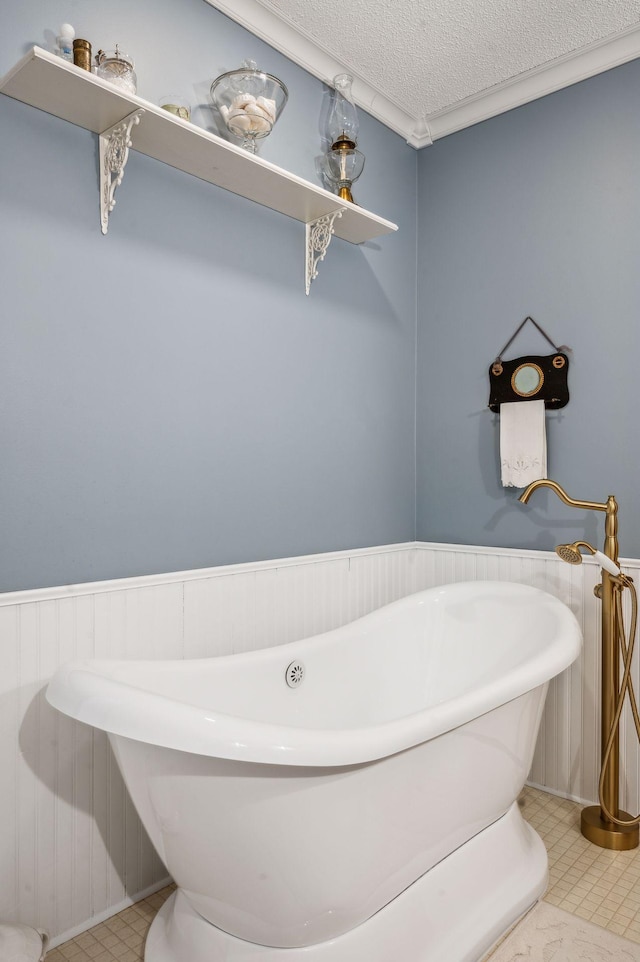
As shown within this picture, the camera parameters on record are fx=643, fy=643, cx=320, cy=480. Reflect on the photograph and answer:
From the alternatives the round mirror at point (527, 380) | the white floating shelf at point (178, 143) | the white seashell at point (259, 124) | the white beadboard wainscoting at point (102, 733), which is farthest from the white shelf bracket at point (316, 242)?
the white beadboard wainscoting at point (102, 733)

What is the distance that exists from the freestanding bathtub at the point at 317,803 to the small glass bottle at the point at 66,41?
1.42 m

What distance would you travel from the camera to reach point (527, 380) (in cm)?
242

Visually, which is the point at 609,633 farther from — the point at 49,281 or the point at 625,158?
the point at 49,281

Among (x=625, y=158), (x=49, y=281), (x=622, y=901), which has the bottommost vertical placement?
(x=622, y=901)

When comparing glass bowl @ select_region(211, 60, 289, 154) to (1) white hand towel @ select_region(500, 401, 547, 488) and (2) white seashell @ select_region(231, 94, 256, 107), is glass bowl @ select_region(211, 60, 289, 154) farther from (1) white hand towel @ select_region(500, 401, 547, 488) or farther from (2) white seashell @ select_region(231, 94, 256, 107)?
(1) white hand towel @ select_region(500, 401, 547, 488)

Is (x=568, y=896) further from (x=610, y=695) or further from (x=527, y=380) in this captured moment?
(x=527, y=380)

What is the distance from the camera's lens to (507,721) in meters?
1.59

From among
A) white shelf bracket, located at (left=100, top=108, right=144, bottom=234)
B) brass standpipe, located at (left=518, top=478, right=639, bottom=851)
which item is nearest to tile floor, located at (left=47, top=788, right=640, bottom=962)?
brass standpipe, located at (left=518, top=478, right=639, bottom=851)

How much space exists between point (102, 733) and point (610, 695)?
60.2 inches

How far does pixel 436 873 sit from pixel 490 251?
2.17 m

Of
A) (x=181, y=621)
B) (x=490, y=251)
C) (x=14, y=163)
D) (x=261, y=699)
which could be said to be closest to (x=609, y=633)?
(x=261, y=699)

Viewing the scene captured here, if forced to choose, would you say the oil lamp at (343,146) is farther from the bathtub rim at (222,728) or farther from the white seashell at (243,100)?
the bathtub rim at (222,728)

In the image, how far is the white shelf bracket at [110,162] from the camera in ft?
5.33

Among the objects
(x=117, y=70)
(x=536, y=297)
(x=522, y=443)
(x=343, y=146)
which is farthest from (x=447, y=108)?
(x=117, y=70)
